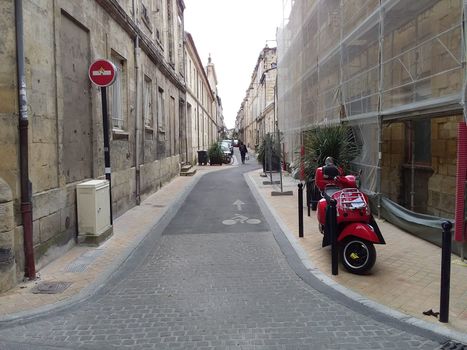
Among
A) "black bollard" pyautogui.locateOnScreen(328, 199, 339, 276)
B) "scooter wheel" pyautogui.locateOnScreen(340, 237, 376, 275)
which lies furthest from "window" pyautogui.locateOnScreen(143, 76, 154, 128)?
"scooter wheel" pyautogui.locateOnScreen(340, 237, 376, 275)

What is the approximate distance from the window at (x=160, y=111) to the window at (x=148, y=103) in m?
1.51

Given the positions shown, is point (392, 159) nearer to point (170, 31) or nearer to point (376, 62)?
point (376, 62)

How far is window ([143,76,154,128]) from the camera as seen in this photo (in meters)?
13.4

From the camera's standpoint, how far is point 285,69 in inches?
840

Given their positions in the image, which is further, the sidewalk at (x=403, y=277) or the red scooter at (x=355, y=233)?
the red scooter at (x=355, y=233)

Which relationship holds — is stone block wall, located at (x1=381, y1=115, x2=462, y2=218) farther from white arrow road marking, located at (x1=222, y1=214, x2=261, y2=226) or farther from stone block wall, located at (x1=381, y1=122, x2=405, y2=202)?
white arrow road marking, located at (x1=222, y1=214, x2=261, y2=226)

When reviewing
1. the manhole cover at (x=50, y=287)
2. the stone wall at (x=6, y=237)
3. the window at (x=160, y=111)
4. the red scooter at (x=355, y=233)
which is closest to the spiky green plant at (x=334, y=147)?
the red scooter at (x=355, y=233)

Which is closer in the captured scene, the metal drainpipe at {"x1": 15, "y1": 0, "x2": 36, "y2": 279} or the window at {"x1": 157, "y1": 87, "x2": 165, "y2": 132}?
the metal drainpipe at {"x1": 15, "y1": 0, "x2": 36, "y2": 279}

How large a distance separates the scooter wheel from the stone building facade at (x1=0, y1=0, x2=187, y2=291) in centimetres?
388

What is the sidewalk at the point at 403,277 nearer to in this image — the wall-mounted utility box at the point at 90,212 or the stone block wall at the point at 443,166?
the stone block wall at the point at 443,166

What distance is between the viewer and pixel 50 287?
5129 mm

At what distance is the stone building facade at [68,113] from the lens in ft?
16.7

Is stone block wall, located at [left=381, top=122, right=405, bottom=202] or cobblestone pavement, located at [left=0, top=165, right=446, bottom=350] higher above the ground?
stone block wall, located at [left=381, top=122, right=405, bottom=202]

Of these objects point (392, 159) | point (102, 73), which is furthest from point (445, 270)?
point (392, 159)
